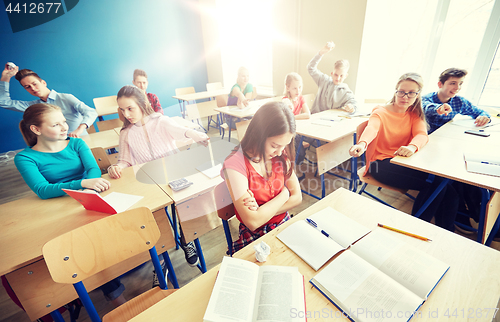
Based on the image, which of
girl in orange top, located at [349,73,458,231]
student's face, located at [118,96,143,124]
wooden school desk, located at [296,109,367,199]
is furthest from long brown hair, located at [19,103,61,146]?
girl in orange top, located at [349,73,458,231]

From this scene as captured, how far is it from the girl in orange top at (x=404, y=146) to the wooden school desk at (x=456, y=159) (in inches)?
3.7

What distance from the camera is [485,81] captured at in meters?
2.77

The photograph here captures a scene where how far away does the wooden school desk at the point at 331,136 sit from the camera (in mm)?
2009

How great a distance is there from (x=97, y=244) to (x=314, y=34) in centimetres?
402

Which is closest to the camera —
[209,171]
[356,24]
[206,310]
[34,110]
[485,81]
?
[206,310]

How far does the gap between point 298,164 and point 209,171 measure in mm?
1820

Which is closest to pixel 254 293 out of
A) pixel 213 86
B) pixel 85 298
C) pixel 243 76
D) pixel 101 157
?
pixel 85 298

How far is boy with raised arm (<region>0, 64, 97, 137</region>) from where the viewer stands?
94.3 inches

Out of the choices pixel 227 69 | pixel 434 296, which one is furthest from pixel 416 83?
pixel 227 69

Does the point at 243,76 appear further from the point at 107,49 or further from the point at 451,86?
the point at 107,49

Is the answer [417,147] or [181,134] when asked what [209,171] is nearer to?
[181,134]

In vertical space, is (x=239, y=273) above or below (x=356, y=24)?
below

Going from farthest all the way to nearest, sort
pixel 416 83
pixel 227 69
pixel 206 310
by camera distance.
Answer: pixel 227 69, pixel 416 83, pixel 206 310

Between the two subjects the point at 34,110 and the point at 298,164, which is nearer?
the point at 34,110
